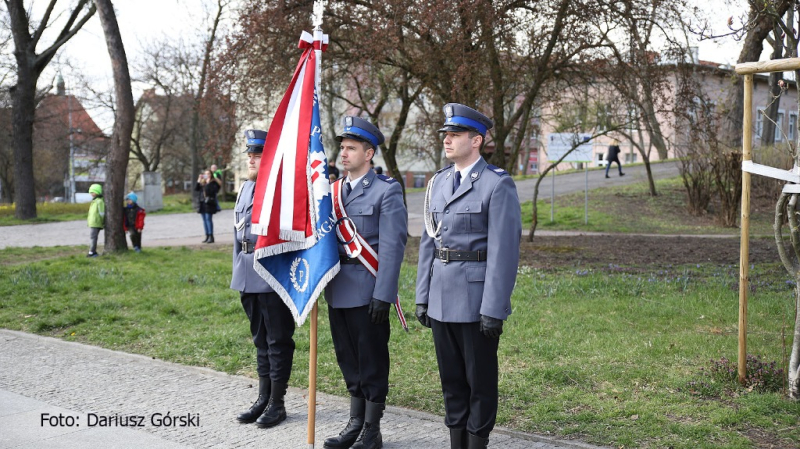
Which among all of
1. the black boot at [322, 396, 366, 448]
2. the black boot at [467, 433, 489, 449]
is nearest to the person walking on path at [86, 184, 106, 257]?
the black boot at [322, 396, 366, 448]

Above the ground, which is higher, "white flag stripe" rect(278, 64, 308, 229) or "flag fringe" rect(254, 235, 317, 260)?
"white flag stripe" rect(278, 64, 308, 229)

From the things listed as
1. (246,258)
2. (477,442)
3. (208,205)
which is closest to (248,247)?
(246,258)

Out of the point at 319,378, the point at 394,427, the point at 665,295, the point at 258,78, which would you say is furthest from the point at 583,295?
the point at 258,78

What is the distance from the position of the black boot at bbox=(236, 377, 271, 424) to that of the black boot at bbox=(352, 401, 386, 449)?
0.96m

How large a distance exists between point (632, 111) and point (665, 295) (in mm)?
5813

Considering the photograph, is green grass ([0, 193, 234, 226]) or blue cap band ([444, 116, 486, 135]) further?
green grass ([0, 193, 234, 226])

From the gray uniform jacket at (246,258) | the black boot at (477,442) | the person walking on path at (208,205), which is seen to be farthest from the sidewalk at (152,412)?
the person walking on path at (208,205)

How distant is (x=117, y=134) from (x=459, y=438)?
43.0ft

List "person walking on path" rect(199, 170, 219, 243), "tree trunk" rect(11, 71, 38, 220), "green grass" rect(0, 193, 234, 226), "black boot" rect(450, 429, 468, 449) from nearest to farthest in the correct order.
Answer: "black boot" rect(450, 429, 468, 449) < "person walking on path" rect(199, 170, 219, 243) < "green grass" rect(0, 193, 234, 226) < "tree trunk" rect(11, 71, 38, 220)

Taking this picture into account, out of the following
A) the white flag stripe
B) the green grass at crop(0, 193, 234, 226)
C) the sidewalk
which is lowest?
the sidewalk

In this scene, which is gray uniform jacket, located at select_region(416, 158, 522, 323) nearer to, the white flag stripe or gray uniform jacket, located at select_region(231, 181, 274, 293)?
the white flag stripe

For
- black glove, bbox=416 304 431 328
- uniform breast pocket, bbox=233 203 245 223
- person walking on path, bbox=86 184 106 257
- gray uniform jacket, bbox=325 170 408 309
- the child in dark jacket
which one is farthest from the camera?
the child in dark jacket

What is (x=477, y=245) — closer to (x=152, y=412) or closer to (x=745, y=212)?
(x=745, y=212)

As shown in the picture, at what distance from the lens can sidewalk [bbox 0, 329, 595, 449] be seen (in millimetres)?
5152
